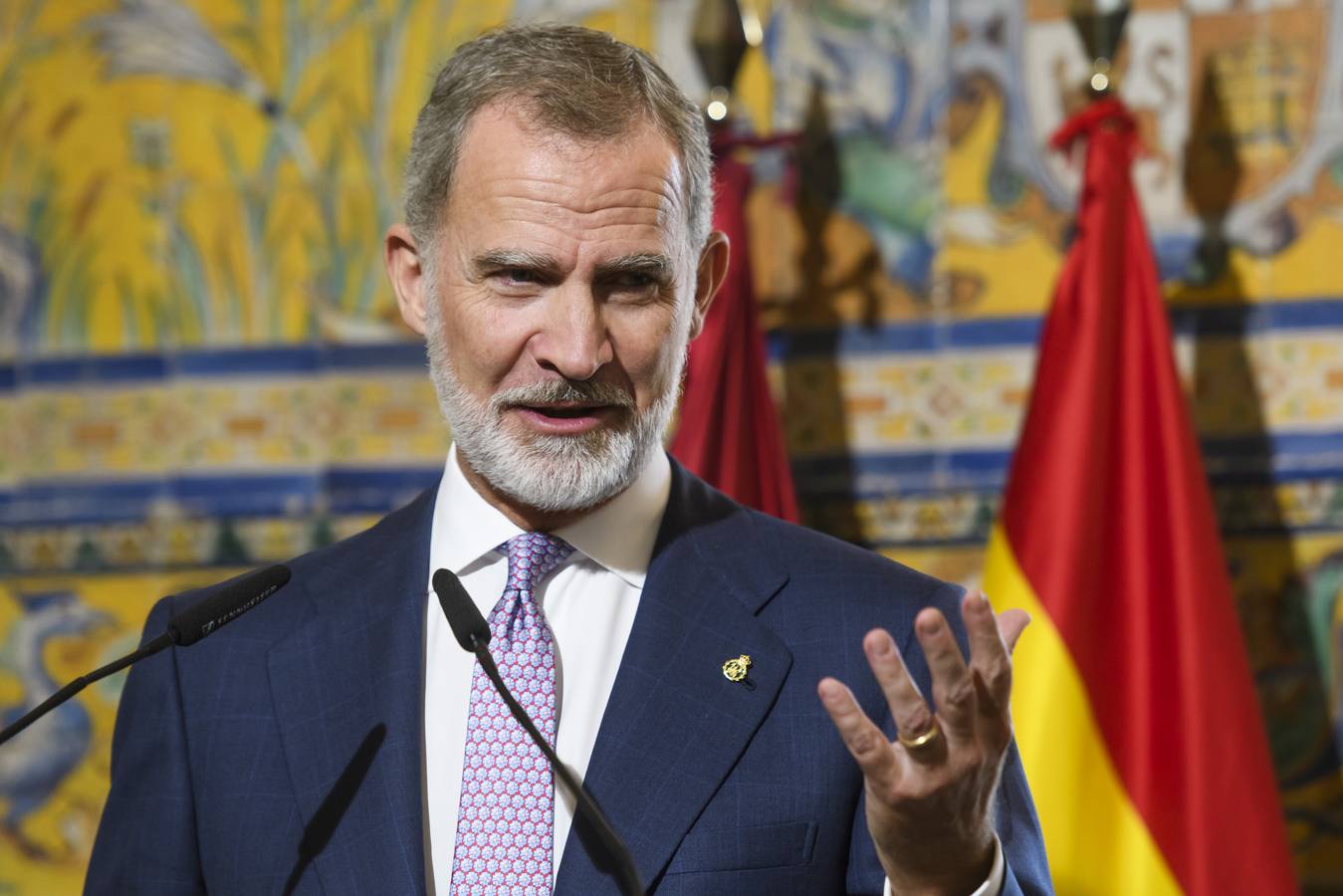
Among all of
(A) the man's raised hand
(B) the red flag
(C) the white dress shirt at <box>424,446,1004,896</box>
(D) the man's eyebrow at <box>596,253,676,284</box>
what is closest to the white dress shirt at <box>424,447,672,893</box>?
(C) the white dress shirt at <box>424,446,1004,896</box>

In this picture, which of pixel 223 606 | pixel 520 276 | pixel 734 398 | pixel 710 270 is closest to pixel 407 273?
pixel 520 276

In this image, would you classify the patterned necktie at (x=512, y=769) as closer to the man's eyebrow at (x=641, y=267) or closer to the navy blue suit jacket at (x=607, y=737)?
the navy blue suit jacket at (x=607, y=737)

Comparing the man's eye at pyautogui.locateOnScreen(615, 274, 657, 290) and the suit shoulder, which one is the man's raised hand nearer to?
the man's eye at pyautogui.locateOnScreen(615, 274, 657, 290)

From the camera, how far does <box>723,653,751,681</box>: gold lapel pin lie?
5.58 feet

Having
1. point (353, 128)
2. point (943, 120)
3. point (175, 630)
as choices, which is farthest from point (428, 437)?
point (175, 630)

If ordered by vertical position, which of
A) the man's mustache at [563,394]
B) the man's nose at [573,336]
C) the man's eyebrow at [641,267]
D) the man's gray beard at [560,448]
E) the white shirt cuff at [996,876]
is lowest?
the white shirt cuff at [996,876]

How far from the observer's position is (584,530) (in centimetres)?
181

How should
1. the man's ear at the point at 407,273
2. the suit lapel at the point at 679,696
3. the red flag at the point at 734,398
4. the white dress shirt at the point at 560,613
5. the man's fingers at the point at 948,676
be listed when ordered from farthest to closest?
1. the red flag at the point at 734,398
2. the man's ear at the point at 407,273
3. the white dress shirt at the point at 560,613
4. the suit lapel at the point at 679,696
5. the man's fingers at the point at 948,676

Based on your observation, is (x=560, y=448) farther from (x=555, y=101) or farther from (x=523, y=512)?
(x=555, y=101)

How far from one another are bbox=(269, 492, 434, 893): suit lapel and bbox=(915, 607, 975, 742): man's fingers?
59 cm

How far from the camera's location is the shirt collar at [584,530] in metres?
1.81

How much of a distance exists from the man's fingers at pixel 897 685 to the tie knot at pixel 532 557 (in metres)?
0.56

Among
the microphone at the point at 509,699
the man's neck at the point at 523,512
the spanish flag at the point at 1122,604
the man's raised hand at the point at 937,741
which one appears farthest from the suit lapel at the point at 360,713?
the spanish flag at the point at 1122,604

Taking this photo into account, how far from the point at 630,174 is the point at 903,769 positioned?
2.45ft
